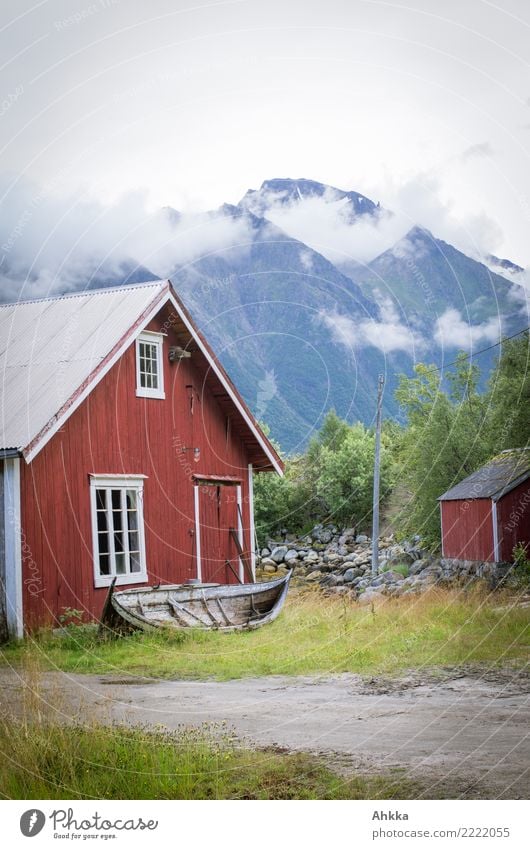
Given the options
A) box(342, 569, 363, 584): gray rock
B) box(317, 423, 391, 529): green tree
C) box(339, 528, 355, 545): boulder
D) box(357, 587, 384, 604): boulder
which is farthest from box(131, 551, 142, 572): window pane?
box(317, 423, 391, 529): green tree

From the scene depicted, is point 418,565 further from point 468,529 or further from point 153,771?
point 153,771

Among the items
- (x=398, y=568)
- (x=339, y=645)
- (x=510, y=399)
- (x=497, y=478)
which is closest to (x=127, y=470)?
(x=398, y=568)

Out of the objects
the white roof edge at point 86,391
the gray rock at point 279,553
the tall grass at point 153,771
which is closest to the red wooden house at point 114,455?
the white roof edge at point 86,391

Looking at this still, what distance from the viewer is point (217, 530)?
33.6 ft

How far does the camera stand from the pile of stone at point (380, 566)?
24.3ft

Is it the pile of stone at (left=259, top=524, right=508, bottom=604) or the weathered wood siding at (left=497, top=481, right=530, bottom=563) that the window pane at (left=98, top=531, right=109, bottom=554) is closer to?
the pile of stone at (left=259, top=524, right=508, bottom=604)

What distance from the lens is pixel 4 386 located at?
8.63 m

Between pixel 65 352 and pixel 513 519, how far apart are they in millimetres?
4208

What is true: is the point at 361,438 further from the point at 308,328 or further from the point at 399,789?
the point at 399,789

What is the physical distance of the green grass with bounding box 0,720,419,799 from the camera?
14.3ft
